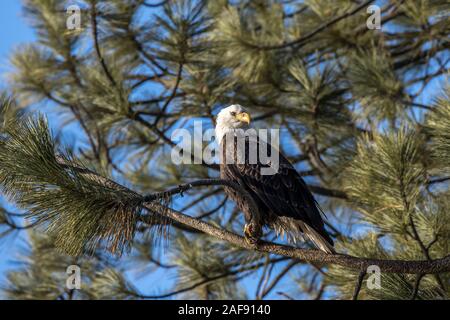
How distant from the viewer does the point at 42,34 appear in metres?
6.92

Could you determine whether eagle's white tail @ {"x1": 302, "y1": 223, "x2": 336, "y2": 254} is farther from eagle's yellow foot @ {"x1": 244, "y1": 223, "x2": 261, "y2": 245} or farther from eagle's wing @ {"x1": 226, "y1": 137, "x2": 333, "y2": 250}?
eagle's yellow foot @ {"x1": 244, "y1": 223, "x2": 261, "y2": 245}

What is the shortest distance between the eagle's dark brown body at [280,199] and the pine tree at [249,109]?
25cm

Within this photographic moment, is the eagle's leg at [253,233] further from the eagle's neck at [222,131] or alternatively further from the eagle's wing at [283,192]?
the eagle's neck at [222,131]

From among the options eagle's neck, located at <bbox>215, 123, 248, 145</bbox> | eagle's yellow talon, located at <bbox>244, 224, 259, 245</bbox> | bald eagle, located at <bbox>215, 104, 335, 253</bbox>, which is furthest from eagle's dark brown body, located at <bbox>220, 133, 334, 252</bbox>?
eagle's yellow talon, located at <bbox>244, 224, 259, 245</bbox>

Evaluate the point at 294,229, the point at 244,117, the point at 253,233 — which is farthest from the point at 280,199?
the point at 244,117

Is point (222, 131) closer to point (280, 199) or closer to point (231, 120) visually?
point (231, 120)

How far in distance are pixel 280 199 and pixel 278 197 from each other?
0.02 metres

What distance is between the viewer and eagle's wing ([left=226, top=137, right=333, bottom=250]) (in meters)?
4.52

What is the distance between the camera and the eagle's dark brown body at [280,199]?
4.52 meters

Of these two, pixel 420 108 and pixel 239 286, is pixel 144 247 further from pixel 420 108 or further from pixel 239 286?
pixel 420 108

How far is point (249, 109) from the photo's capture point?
6.45 metres
